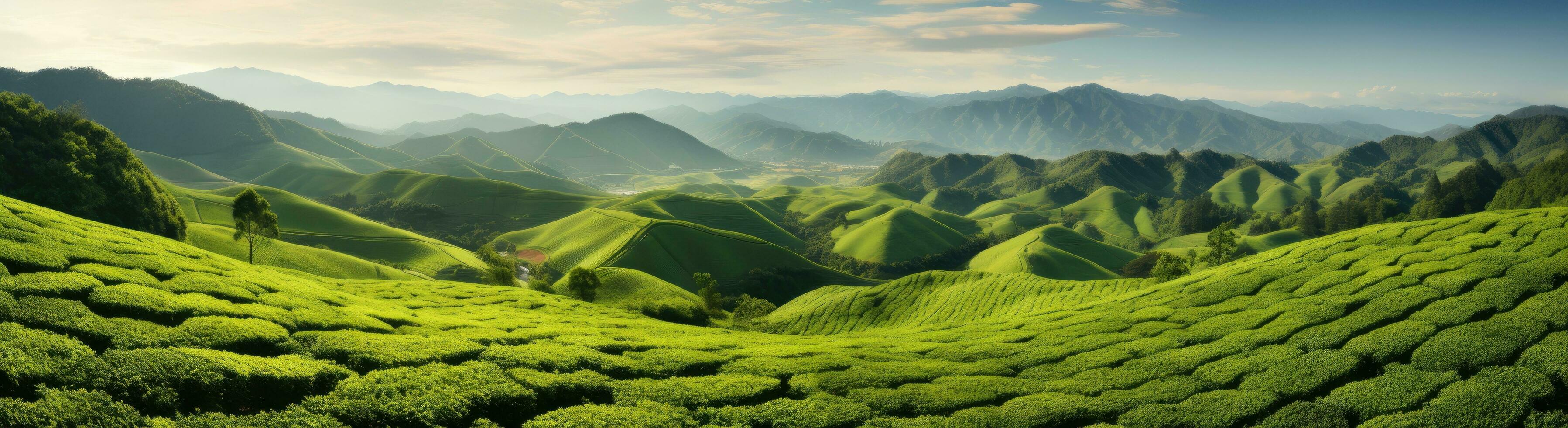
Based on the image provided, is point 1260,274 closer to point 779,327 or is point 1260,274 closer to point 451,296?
point 779,327

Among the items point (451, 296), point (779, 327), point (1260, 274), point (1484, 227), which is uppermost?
point (1484, 227)

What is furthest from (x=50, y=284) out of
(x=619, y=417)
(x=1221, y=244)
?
(x=1221, y=244)

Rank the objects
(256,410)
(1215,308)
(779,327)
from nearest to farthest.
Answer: (256,410) < (1215,308) < (779,327)

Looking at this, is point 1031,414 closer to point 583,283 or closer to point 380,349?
point 380,349

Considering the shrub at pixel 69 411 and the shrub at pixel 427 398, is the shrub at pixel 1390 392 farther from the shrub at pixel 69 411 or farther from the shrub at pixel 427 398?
the shrub at pixel 69 411

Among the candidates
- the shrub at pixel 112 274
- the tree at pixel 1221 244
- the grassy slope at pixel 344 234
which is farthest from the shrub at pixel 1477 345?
the grassy slope at pixel 344 234

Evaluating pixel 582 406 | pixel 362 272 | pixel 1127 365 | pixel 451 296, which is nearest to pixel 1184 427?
pixel 1127 365
